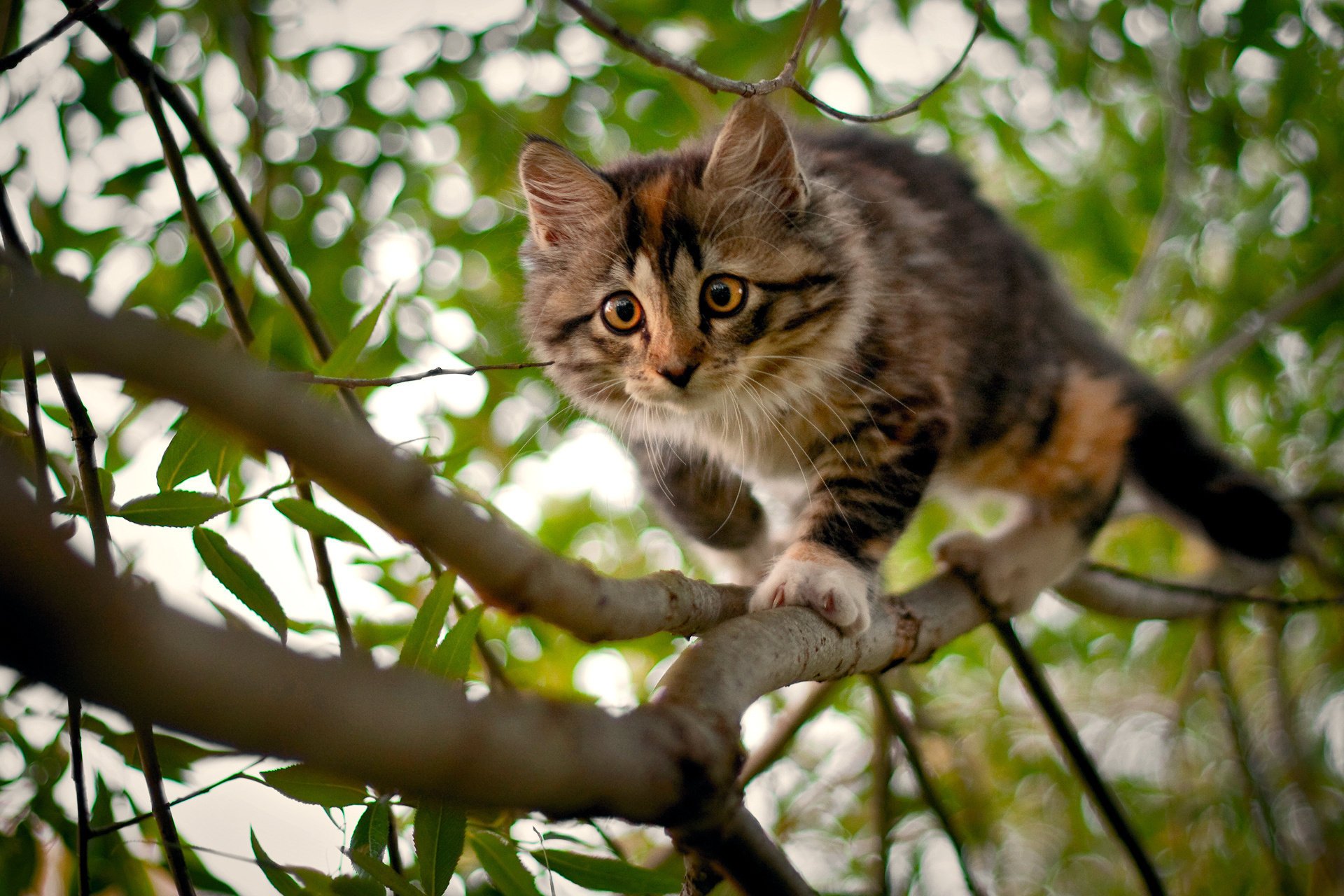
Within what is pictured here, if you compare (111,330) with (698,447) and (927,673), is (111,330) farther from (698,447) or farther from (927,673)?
(927,673)

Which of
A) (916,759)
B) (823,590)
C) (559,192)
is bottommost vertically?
(916,759)

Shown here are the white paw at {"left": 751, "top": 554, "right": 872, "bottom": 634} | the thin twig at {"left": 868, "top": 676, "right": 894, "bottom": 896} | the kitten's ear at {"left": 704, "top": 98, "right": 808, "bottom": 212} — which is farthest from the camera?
the thin twig at {"left": 868, "top": 676, "right": 894, "bottom": 896}

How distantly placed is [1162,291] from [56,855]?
4.01 m

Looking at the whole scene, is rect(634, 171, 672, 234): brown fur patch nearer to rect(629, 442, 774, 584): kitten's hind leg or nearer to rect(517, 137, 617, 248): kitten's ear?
rect(517, 137, 617, 248): kitten's ear

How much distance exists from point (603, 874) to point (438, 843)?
0.25m

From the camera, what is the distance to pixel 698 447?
2.58 metres

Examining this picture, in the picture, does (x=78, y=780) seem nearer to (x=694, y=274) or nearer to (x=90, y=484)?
(x=90, y=484)

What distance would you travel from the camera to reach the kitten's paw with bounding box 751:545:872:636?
1528 mm

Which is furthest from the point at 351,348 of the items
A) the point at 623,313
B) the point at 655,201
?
the point at 655,201

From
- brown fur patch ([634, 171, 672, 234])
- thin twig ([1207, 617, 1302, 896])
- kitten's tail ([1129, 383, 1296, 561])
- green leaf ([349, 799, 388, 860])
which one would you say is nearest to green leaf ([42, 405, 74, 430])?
green leaf ([349, 799, 388, 860])

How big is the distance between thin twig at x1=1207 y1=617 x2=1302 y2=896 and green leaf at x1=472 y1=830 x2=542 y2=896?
228cm

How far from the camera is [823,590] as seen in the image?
5.40 ft

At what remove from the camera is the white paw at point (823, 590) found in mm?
1525

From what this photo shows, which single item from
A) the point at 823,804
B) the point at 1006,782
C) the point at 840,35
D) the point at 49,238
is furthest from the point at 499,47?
the point at 1006,782
